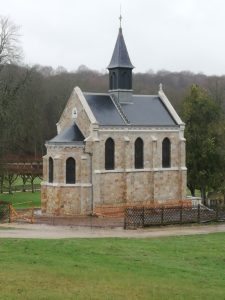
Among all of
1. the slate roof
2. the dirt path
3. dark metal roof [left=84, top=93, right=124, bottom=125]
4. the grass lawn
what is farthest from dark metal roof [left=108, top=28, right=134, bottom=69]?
the grass lawn

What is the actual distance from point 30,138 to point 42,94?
410 inches

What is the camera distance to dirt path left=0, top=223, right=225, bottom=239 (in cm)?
2938

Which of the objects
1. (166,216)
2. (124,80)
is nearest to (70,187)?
(166,216)

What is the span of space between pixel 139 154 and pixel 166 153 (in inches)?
101

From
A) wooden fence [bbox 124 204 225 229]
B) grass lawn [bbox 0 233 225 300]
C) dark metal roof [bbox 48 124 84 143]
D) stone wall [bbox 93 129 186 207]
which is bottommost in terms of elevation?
grass lawn [bbox 0 233 225 300]

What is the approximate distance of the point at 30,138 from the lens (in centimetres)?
8556

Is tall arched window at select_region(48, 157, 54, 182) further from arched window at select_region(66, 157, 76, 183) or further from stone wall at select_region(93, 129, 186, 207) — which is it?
stone wall at select_region(93, 129, 186, 207)

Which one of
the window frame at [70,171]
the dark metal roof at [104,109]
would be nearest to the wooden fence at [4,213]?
the window frame at [70,171]

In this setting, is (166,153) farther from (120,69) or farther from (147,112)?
(120,69)

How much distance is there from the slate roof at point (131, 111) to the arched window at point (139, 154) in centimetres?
140

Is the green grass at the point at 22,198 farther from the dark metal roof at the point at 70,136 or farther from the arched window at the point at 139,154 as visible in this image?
the arched window at the point at 139,154

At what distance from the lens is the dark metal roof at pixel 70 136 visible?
39.7m

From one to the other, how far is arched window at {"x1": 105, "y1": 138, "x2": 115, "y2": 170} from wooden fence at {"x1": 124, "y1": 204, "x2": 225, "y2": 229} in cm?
463

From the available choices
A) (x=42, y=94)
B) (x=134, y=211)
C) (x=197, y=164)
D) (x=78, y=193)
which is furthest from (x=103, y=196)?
(x=42, y=94)
